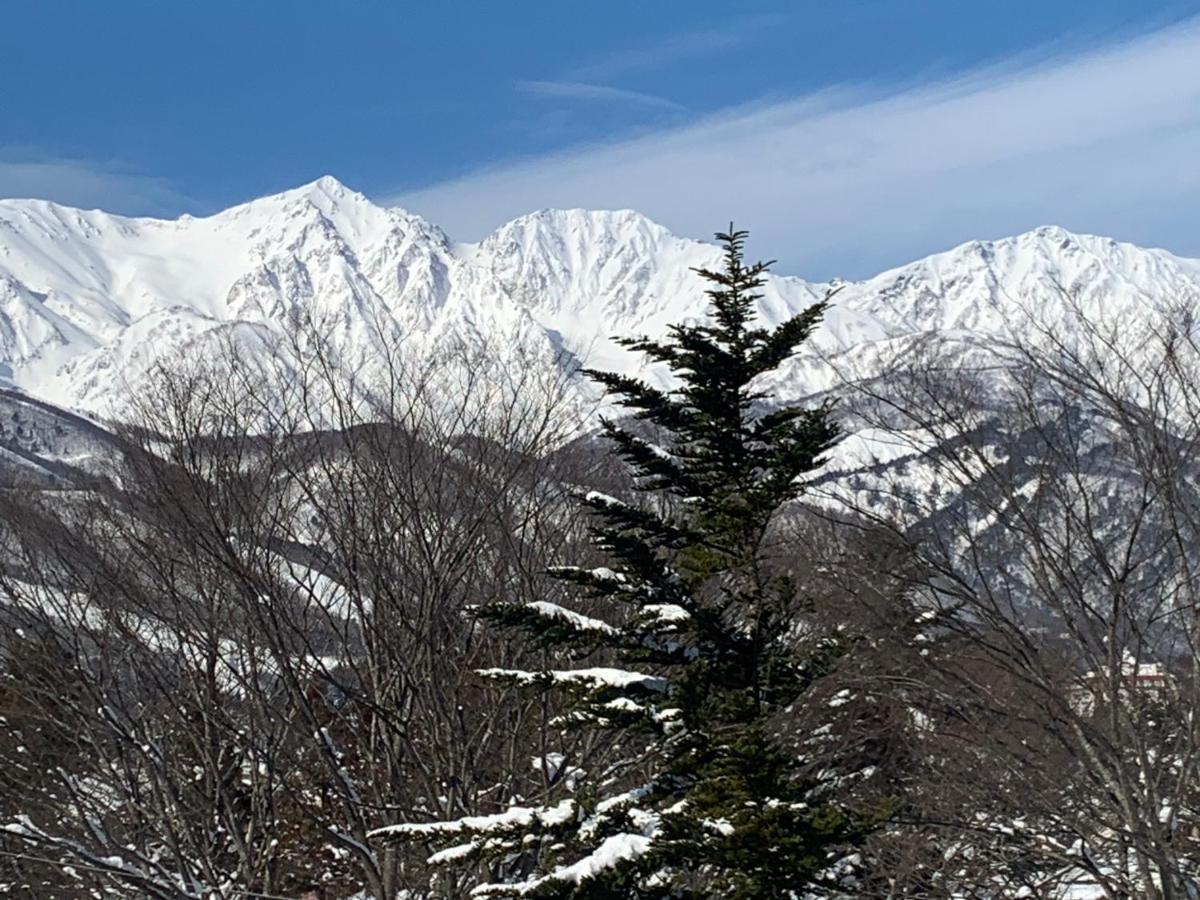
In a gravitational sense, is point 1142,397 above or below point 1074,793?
above

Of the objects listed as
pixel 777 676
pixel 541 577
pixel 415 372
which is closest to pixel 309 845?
pixel 541 577

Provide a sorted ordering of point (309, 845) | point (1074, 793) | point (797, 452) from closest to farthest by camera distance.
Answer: point (1074, 793) → point (797, 452) → point (309, 845)

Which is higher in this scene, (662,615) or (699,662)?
(662,615)

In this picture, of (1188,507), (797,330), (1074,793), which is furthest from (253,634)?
(1188,507)

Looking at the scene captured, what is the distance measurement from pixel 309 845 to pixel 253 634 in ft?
19.8

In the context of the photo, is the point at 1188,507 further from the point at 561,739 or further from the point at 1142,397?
the point at 561,739

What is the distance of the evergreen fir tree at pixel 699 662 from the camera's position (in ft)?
26.0

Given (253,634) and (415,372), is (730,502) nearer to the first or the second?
(253,634)

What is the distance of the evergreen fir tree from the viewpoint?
794cm

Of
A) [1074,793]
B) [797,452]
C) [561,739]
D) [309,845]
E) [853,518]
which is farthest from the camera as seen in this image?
[309,845]

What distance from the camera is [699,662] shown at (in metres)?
8.49

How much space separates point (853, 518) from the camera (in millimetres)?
9305

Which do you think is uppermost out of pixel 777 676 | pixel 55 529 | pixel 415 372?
pixel 415 372

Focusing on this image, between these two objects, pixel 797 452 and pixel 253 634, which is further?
pixel 253 634
